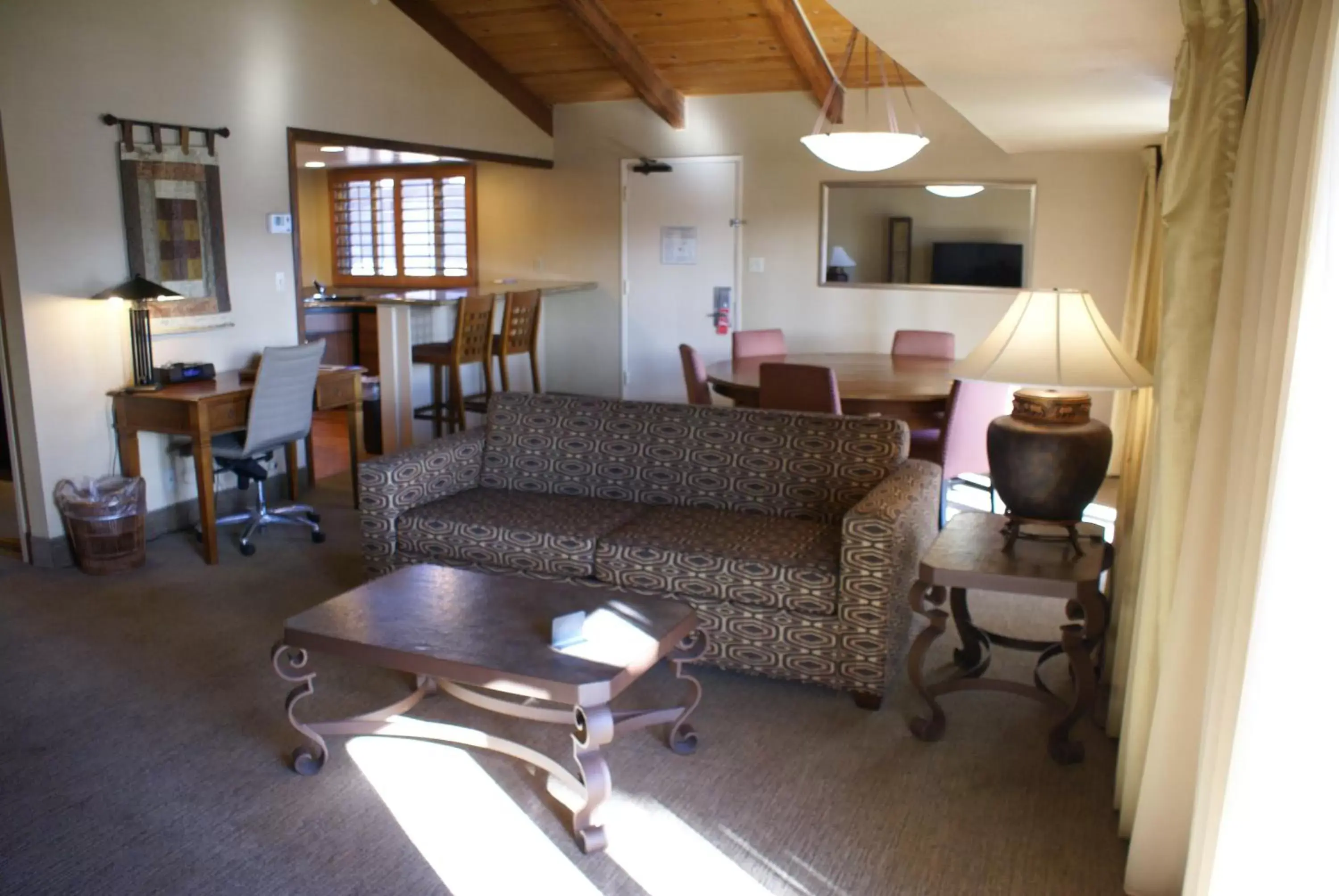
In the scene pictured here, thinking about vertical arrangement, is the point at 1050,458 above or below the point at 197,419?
above

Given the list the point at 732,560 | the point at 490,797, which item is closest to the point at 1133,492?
the point at 732,560

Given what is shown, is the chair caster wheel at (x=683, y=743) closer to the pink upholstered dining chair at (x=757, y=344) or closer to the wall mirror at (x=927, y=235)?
the pink upholstered dining chair at (x=757, y=344)

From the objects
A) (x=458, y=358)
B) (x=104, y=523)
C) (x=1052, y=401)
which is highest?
(x=1052, y=401)

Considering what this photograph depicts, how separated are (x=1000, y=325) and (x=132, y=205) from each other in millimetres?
3694

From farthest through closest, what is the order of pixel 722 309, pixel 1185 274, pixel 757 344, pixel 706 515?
pixel 722 309
pixel 757 344
pixel 706 515
pixel 1185 274

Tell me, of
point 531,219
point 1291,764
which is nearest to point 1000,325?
point 1291,764

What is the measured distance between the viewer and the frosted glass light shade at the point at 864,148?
4559 mm

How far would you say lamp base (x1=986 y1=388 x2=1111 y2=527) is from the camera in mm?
2836

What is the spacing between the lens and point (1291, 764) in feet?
4.70

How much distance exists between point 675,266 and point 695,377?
9.05 feet

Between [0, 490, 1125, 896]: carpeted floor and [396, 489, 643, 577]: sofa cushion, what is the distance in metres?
0.49

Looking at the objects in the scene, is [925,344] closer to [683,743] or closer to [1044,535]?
[1044,535]

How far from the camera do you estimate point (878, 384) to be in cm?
498

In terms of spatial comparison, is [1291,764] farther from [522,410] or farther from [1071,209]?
[1071,209]
